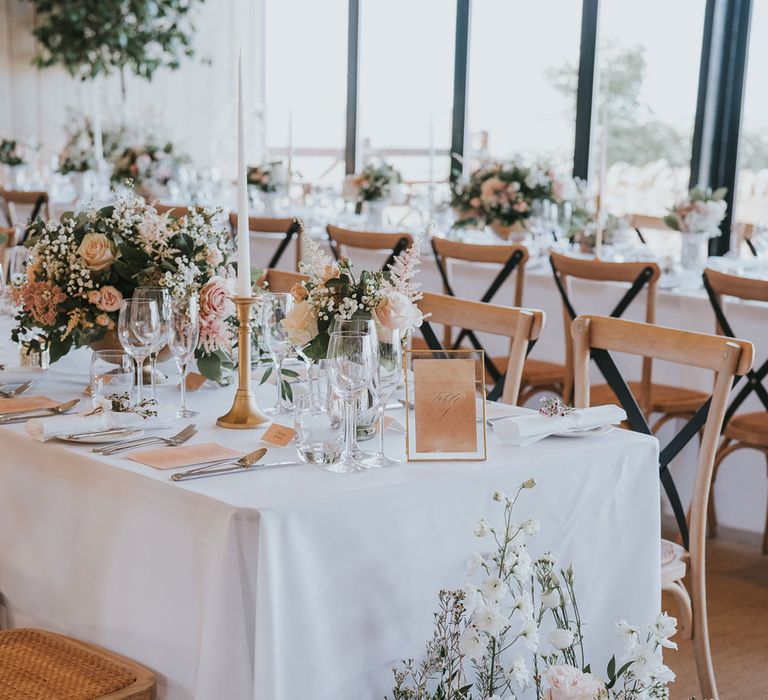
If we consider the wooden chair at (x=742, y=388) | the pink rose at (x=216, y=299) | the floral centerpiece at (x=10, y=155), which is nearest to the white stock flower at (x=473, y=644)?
the pink rose at (x=216, y=299)

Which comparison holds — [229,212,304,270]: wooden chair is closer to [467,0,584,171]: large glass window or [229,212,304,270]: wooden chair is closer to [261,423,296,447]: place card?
[467,0,584,171]: large glass window

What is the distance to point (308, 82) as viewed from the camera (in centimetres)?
935

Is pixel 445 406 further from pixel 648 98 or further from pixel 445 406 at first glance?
pixel 648 98

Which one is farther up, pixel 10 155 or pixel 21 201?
pixel 10 155

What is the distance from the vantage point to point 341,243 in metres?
4.95

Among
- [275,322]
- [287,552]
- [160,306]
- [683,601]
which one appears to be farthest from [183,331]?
[683,601]

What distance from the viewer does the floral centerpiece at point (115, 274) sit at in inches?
90.5

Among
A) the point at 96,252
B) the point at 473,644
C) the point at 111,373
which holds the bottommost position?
the point at 473,644

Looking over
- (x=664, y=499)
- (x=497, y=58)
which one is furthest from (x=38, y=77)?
(x=664, y=499)

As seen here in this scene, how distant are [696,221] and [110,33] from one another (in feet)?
20.0

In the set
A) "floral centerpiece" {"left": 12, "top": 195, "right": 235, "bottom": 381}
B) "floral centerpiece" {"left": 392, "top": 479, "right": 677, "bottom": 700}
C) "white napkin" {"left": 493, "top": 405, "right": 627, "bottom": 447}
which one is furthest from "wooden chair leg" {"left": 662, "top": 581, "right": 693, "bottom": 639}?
"floral centerpiece" {"left": 12, "top": 195, "right": 235, "bottom": 381}

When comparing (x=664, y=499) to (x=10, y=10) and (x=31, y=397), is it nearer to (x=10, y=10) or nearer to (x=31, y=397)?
(x=31, y=397)

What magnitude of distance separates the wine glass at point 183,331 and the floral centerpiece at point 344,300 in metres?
0.20

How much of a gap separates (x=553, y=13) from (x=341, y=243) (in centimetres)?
303
